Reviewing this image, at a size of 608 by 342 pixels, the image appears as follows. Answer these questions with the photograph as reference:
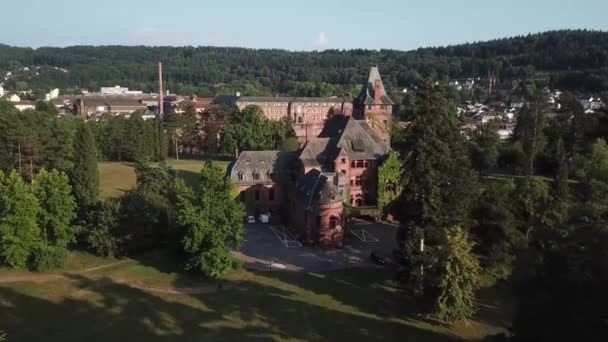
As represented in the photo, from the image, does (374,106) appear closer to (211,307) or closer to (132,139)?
(132,139)

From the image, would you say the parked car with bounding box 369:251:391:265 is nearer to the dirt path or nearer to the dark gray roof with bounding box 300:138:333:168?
the dark gray roof with bounding box 300:138:333:168

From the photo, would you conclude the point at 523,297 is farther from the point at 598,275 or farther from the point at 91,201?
the point at 91,201

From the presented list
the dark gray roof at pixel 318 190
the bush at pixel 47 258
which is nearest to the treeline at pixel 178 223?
the bush at pixel 47 258

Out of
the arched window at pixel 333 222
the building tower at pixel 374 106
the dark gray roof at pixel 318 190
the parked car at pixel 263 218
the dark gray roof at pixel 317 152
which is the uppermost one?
the building tower at pixel 374 106

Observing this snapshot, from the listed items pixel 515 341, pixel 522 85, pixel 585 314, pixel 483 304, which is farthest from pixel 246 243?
pixel 522 85

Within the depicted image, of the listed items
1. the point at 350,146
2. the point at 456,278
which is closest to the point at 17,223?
the point at 350,146

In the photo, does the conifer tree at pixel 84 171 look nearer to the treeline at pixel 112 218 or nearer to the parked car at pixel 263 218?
the treeline at pixel 112 218
